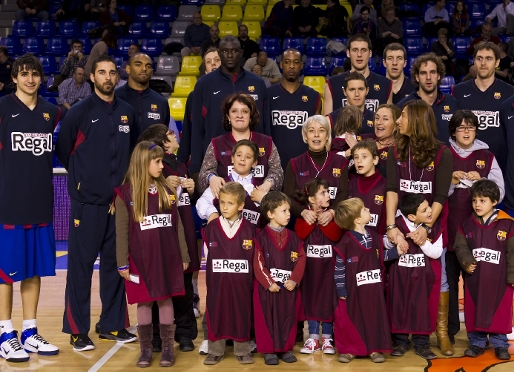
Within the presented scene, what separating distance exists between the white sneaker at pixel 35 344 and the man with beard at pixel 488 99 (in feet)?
13.0

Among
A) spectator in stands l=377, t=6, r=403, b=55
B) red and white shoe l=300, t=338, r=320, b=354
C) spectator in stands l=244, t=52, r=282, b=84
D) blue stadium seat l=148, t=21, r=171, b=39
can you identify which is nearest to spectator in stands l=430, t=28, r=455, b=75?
spectator in stands l=377, t=6, r=403, b=55

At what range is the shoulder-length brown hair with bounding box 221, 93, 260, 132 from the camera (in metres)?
6.02

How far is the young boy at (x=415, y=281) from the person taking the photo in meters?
5.87

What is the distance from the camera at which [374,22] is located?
14.9 metres

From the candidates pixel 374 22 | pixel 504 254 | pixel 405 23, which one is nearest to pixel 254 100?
pixel 504 254

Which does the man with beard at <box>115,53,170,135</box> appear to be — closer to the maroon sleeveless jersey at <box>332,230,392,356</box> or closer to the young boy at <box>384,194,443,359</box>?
the maroon sleeveless jersey at <box>332,230,392,356</box>

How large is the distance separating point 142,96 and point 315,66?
8.68 metres

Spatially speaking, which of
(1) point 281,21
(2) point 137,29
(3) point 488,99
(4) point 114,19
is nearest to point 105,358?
(3) point 488,99

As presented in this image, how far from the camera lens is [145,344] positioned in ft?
18.7

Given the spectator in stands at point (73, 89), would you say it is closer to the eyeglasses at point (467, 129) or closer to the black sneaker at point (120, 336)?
the black sneaker at point (120, 336)

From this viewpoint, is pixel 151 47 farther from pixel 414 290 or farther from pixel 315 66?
pixel 414 290

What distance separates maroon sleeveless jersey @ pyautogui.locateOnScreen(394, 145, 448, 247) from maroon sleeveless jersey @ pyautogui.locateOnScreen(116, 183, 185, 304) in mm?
1801

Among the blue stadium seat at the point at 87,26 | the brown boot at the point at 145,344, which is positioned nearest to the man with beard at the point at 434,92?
the brown boot at the point at 145,344

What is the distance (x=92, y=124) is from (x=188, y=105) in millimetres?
993
